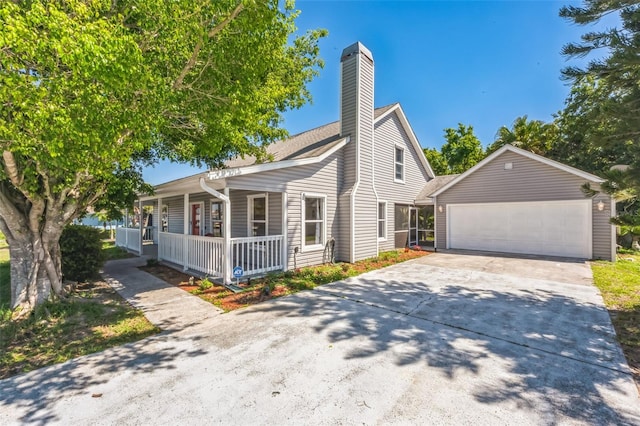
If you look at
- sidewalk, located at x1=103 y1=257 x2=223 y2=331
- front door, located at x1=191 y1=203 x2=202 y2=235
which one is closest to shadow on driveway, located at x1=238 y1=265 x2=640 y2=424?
sidewalk, located at x1=103 y1=257 x2=223 y2=331

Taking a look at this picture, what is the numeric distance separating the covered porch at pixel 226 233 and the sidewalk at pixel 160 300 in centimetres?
111

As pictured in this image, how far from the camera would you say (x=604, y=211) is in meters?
10.2

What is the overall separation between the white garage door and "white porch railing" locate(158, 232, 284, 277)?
9.51m

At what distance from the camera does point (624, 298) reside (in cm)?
607

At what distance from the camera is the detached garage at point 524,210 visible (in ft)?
34.5

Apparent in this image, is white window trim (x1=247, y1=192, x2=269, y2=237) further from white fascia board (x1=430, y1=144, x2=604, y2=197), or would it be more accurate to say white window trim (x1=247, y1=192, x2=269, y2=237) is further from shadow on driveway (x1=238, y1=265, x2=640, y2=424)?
white fascia board (x1=430, y1=144, x2=604, y2=197)

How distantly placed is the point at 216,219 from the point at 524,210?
12914 mm

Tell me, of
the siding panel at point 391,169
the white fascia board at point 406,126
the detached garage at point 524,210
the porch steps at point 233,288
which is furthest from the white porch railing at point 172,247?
the detached garage at point 524,210

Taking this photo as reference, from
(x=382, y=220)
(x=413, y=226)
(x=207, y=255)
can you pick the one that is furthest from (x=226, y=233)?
(x=413, y=226)

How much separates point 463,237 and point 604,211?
4939 mm

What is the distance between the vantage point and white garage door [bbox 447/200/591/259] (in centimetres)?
1076

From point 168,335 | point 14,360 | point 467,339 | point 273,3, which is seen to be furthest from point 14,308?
point 467,339

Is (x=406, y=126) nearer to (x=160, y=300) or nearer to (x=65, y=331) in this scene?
(x=160, y=300)

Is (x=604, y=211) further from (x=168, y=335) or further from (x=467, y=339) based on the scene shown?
(x=168, y=335)
